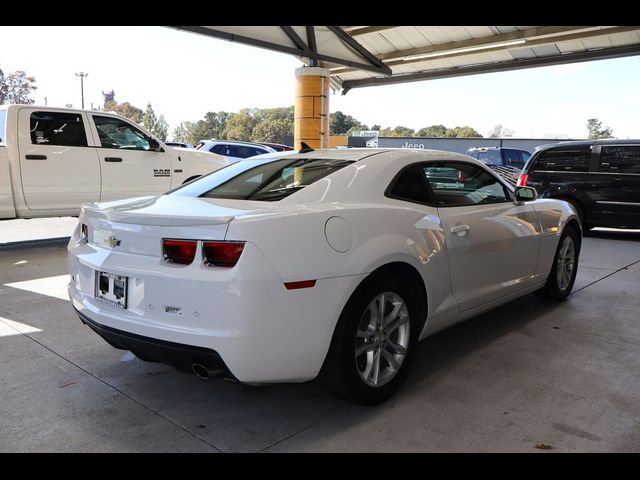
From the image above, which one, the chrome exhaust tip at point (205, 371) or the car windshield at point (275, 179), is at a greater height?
the car windshield at point (275, 179)

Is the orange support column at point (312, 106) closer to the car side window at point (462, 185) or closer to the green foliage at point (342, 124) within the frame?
the car side window at point (462, 185)

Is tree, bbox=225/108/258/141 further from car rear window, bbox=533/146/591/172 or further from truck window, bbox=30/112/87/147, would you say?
truck window, bbox=30/112/87/147

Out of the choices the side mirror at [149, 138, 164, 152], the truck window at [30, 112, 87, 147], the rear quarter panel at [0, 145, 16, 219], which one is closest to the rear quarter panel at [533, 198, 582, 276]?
the side mirror at [149, 138, 164, 152]

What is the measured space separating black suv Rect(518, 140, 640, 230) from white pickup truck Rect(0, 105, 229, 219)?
670 cm

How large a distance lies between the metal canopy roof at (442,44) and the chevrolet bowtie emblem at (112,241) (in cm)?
993

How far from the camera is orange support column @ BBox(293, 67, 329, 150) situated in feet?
56.7

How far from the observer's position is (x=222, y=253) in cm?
250

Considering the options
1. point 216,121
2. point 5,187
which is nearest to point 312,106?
point 5,187

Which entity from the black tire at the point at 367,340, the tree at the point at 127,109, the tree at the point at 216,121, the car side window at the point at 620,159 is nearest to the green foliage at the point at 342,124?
the tree at the point at 216,121

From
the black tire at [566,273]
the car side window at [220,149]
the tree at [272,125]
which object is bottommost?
the black tire at [566,273]

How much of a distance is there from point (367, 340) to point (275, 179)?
3.82ft

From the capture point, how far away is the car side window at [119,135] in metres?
8.16

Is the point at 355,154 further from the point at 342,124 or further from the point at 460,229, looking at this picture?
the point at 342,124
